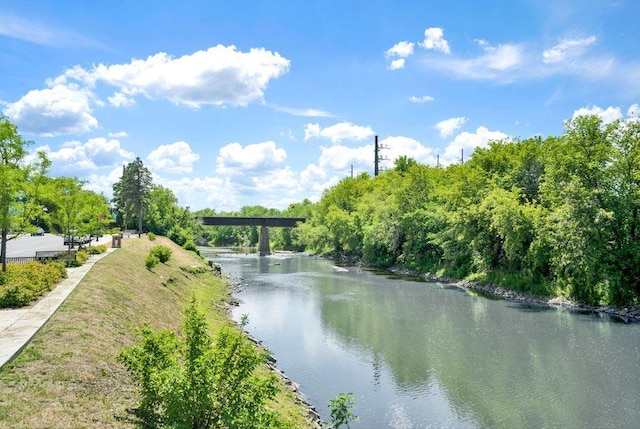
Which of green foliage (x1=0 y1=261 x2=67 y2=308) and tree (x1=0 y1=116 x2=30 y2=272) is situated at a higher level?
tree (x1=0 y1=116 x2=30 y2=272)

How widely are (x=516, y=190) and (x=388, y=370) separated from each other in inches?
1380

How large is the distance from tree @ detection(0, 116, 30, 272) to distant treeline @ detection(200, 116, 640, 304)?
41368 millimetres

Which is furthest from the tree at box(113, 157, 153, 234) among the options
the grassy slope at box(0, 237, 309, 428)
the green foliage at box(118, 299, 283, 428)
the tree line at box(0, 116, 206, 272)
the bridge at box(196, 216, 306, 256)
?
the green foliage at box(118, 299, 283, 428)

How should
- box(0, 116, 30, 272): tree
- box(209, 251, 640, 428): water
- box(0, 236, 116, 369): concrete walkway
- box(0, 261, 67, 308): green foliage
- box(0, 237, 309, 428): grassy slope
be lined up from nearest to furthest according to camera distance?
1. box(0, 237, 309, 428): grassy slope
2. box(0, 236, 116, 369): concrete walkway
3. box(209, 251, 640, 428): water
4. box(0, 261, 67, 308): green foliage
5. box(0, 116, 30, 272): tree

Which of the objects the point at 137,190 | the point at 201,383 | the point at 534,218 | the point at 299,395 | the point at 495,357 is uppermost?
the point at 137,190

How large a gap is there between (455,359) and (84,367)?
760 inches

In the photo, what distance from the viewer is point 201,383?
37.5 ft

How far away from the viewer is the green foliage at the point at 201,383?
1134 centimetres

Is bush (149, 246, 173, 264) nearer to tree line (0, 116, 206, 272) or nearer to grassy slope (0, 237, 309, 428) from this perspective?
tree line (0, 116, 206, 272)

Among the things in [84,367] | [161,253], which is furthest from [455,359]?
[161,253]

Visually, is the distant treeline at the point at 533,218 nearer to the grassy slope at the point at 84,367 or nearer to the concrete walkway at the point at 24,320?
the grassy slope at the point at 84,367

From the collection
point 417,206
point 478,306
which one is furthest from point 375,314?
point 417,206

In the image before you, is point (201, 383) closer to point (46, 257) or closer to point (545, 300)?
point (46, 257)

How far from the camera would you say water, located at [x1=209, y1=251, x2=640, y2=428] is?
64.4 ft
